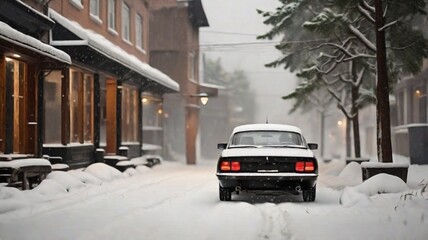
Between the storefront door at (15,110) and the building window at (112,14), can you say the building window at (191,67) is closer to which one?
the building window at (112,14)

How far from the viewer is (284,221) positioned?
27.8ft

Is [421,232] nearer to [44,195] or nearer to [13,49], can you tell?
[44,195]

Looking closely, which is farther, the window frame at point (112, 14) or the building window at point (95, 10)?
the window frame at point (112, 14)

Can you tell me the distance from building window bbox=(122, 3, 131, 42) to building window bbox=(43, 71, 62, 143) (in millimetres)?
8584

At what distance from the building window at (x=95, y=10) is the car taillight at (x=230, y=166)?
11.8 metres

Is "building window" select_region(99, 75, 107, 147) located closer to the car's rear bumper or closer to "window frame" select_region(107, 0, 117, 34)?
"window frame" select_region(107, 0, 117, 34)

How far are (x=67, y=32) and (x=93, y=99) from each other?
3.69 metres

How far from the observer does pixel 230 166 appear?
1061cm

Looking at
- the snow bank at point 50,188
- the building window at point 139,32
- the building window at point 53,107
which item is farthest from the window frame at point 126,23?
the snow bank at point 50,188

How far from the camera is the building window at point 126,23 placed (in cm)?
2528

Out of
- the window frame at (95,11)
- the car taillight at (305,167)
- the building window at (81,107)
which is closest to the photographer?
the car taillight at (305,167)

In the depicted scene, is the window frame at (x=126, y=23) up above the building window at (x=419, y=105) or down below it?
above

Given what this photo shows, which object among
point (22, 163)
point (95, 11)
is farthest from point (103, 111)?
point (22, 163)

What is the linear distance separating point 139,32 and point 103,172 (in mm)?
12580
